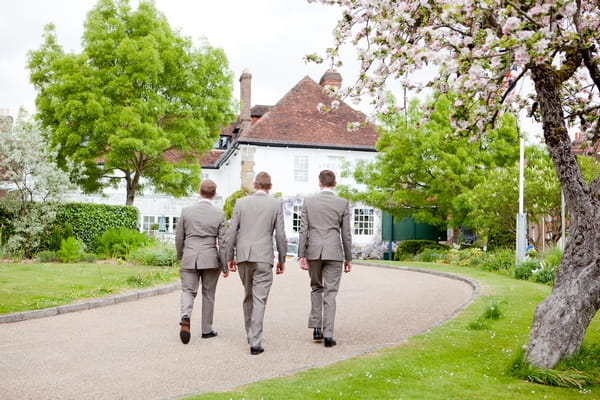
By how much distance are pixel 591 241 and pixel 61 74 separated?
2797cm

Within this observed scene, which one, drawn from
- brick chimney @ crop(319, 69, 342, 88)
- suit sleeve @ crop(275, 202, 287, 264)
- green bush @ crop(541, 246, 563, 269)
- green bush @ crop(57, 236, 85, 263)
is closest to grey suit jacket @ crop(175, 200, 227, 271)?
→ suit sleeve @ crop(275, 202, 287, 264)

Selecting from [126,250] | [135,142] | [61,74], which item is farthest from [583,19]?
[61,74]

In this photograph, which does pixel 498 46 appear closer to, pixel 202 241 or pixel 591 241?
pixel 591 241

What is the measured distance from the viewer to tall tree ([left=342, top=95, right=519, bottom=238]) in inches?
993

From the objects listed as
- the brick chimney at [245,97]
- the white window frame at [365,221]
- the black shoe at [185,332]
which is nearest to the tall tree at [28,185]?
the black shoe at [185,332]

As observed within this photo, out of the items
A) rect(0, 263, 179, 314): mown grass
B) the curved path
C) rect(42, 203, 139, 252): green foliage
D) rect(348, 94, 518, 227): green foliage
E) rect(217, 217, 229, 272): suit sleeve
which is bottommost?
→ the curved path

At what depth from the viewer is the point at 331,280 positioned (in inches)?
299

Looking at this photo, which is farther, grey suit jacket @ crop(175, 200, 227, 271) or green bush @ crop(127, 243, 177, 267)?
green bush @ crop(127, 243, 177, 267)

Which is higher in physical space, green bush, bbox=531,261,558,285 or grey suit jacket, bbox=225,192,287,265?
grey suit jacket, bbox=225,192,287,265

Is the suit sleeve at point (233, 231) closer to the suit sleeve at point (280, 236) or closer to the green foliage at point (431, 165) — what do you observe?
the suit sleeve at point (280, 236)

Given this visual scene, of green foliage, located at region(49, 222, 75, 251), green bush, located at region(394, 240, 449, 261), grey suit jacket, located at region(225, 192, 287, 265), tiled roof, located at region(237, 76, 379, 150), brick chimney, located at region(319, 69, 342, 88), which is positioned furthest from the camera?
brick chimney, located at region(319, 69, 342, 88)

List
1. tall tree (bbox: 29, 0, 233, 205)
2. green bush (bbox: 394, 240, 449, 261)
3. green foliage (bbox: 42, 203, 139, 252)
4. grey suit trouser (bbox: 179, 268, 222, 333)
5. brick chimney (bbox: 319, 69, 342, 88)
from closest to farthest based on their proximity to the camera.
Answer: grey suit trouser (bbox: 179, 268, 222, 333), green foliage (bbox: 42, 203, 139, 252), tall tree (bbox: 29, 0, 233, 205), green bush (bbox: 394, 240, 449, 261), brick chimney (bbox: 319, 69, 342, 88)

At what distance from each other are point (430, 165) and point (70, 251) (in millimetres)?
13955

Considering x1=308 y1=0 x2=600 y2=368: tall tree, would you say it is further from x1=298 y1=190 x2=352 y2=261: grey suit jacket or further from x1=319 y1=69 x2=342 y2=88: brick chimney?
x1=319 y1=69 x2=342 y2=88: brick chimney
